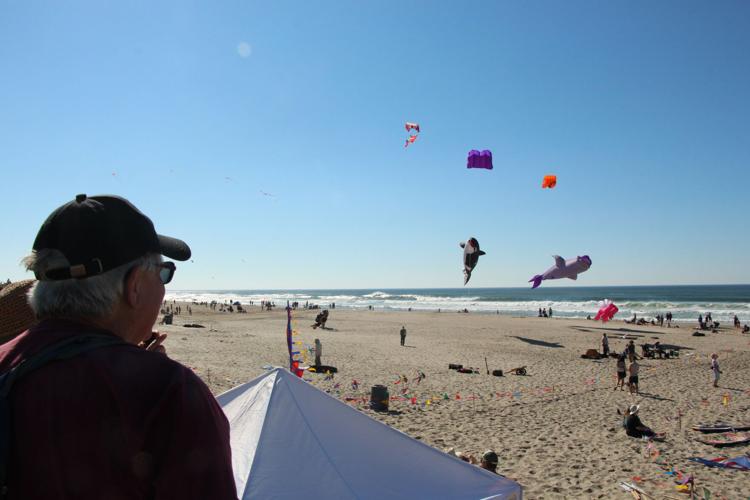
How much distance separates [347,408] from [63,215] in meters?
3.63

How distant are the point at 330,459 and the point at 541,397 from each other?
12.2 meters

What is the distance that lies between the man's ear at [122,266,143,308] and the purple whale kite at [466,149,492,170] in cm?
1778

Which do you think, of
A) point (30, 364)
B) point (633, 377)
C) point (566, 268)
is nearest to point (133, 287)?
point (30, 364)

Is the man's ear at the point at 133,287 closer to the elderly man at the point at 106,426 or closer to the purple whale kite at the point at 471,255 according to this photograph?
the elderly man at the point at 106,426

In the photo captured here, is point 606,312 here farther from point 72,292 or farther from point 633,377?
point 72,292

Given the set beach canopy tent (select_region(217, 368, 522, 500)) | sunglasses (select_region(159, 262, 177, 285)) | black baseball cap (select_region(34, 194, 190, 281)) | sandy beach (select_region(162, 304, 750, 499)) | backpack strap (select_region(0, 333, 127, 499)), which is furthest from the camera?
sandy beach (select_region(162, 304, 750, 499))

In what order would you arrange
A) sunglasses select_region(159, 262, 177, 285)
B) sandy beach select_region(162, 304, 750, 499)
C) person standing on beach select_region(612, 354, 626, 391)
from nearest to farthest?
sunglasses select_region(159, 262, 177, 285) < sandy beach select_region(162, 304, 750, 499) < person standing on beach select_region(612, 354, 626, 391)

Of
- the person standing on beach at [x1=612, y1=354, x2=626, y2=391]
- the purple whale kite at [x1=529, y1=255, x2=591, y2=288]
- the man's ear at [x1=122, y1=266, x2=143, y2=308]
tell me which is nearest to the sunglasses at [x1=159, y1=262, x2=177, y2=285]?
the man's ear at [x1=122, y1=266, x2=143, y2=308]

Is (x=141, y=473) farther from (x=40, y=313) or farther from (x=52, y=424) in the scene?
(x=40, y=313)

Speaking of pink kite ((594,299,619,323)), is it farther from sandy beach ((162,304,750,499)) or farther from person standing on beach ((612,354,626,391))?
person standing on beach ((612,354,626,391))

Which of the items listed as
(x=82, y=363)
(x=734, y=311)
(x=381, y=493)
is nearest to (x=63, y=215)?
(x=82, y=363)

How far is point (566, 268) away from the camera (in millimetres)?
33125

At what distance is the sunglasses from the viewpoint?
1359 mm

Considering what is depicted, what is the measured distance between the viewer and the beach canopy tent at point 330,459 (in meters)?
3.92
